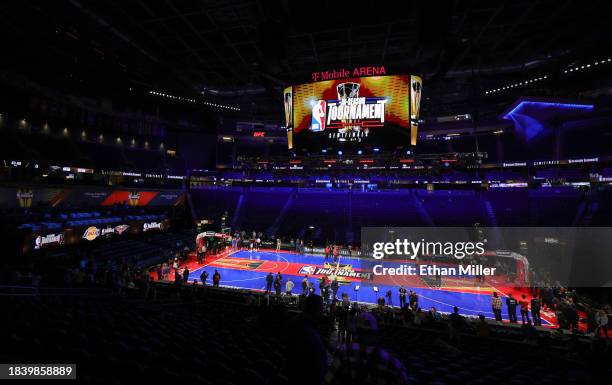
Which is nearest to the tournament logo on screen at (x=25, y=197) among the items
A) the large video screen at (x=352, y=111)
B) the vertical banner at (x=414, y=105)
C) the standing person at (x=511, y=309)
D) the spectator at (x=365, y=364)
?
the large video screen at (x=352, y=111)

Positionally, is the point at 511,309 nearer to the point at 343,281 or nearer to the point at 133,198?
the point at 343,281

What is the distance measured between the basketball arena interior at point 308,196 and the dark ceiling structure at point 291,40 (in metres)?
0.14

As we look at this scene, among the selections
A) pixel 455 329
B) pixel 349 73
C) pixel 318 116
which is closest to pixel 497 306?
pixel 455 329

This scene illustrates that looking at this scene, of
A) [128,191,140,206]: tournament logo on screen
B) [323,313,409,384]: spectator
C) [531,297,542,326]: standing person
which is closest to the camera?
[323,313,409,384]: spectator

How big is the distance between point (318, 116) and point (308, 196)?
24.1m

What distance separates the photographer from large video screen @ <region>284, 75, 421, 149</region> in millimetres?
11695


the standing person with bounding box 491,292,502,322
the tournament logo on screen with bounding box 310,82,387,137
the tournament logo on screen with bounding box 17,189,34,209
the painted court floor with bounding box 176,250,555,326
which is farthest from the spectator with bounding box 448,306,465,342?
the tournament logo on screen with bounding box 17,189,34,209

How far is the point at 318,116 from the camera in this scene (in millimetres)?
12586

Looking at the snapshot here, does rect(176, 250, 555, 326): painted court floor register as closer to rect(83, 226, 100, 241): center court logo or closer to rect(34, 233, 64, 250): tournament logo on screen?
rect(83, 226, 100, 241): center court logo

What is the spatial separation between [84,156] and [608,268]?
4132 cm

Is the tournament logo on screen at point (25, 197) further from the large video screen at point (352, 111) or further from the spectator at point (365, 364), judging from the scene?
the spectator at point (365, 364)

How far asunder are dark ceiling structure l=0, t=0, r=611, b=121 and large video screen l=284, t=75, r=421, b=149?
33.1 inches

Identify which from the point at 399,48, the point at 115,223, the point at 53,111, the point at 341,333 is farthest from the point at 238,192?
the point at 341,333

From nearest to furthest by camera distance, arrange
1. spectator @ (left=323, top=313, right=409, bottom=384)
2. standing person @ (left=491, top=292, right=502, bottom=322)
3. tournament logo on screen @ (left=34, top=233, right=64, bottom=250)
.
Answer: spectator @ (left=323, top=313, right=409, bottom=384)
standing person @ (left=491, top=292, right=502, bottom=322)
tournament logo on screen @ (left=34, top=233, right=64, bottom=250)
